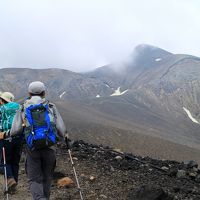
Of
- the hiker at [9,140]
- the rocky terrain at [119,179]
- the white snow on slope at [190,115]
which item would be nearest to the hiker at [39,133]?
the hiker at [9,140]

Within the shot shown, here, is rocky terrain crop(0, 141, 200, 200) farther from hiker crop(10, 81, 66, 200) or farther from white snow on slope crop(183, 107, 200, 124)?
white snow on slope crop(183, 107, 200, 124)

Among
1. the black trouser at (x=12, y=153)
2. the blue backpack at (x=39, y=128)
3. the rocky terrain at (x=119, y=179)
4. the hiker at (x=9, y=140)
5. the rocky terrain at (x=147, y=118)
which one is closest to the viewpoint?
the blue backpack at (x=39, y=128)

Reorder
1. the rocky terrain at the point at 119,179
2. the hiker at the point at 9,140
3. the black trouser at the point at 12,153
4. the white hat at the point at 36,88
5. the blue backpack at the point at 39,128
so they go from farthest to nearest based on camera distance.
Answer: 1. the rocky terrain at the point at 119,179
2. the black trouser at the point at 12,153
3. the hiker at the point at 9,140
4. the white hat at the point at 36,88
5. the blue backpack at the point at 39,128

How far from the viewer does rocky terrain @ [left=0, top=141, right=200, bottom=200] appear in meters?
9.38

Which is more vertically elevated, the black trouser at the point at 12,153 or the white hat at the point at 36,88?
the white hat at the point at 36,88

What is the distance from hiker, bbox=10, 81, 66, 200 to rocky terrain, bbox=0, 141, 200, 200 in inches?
89.4

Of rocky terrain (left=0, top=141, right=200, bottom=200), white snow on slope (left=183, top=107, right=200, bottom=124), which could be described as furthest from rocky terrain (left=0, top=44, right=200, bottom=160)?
rocky terrain (left=0, top=141, right=200, bottom=200)

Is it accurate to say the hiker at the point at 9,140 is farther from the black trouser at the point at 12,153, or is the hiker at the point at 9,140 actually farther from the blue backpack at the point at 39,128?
the blue backpack at the point at 39,128

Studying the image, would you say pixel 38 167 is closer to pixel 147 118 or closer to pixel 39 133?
pixel 39 133

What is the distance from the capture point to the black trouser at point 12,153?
8.66 metres

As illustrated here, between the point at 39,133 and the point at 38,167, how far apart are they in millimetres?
652

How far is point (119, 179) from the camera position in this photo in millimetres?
10906

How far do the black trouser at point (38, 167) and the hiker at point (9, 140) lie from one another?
1073mm

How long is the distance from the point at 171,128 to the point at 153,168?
412 feet
